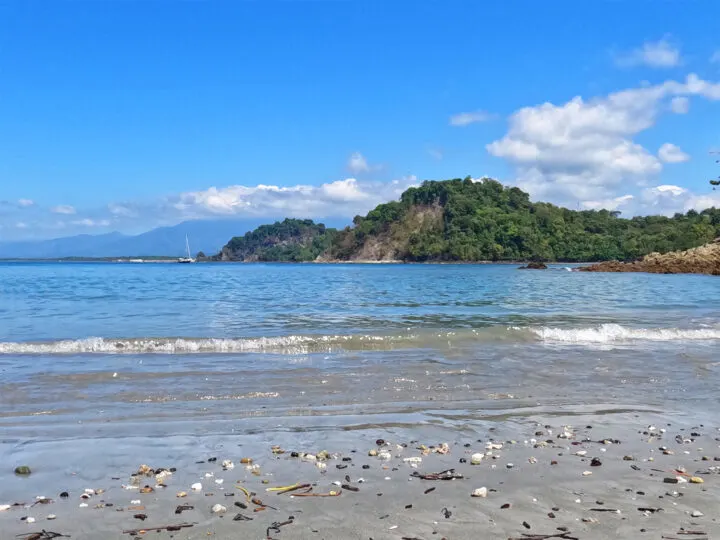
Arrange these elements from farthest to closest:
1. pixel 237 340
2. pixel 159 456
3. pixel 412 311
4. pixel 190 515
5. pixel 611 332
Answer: pixel 412 311
pixel 611 332
pixel 237 340
pixel 159 456
pixel 190 515

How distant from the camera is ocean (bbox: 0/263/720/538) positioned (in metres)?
8.31

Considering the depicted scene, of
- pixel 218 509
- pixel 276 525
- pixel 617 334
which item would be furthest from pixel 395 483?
pixel 617 334

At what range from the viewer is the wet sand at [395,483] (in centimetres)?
530

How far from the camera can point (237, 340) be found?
59.1 feet

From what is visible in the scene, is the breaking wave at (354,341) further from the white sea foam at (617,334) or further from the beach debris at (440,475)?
the beach debris at (440,475)

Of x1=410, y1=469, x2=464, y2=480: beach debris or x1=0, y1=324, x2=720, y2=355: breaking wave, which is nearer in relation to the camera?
x1=410, y1=469, x2=464, y2=480: beach debris

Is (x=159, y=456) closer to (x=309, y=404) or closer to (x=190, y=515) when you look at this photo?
(x=190, y=515)

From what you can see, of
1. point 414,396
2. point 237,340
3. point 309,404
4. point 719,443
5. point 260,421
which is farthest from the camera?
point 237,340

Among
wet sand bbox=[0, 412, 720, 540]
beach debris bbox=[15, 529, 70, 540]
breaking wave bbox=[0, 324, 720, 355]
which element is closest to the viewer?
beach debris bbox=[15, 529, 70, 540]

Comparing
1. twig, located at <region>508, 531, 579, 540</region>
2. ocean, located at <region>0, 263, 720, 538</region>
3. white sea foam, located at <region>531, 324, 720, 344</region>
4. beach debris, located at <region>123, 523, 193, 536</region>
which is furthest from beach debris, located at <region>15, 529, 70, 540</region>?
white sea foam, located at <region>531, 324, 720, 344</region>

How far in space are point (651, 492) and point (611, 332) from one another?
15514mm

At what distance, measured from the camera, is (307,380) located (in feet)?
41.4

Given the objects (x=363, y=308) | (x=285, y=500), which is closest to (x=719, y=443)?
(x=285, y=500)

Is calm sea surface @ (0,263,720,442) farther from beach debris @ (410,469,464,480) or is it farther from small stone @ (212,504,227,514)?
small stone @ (212,504,227,514)
